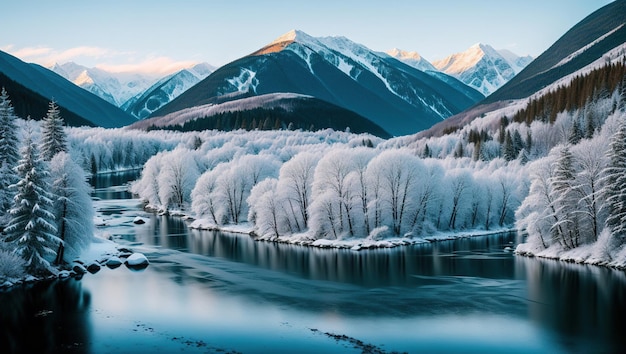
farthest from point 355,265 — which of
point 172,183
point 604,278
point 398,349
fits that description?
point 172,183

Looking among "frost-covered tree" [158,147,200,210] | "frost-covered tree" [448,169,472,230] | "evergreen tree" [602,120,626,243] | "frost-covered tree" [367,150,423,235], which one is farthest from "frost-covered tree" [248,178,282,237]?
"evergreen tree" [602,120,626,243]

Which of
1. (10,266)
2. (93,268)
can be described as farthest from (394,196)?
(10,266)

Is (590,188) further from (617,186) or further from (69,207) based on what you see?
(69,207)

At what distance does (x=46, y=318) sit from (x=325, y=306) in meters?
22.3

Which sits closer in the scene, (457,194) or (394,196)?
(394,196)

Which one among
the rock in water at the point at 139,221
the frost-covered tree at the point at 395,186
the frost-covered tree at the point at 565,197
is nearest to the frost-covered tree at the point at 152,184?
the rock in water at the point at 139,221

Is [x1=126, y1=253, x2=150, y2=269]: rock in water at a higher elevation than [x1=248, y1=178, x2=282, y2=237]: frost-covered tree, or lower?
lower

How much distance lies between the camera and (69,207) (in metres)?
61.2

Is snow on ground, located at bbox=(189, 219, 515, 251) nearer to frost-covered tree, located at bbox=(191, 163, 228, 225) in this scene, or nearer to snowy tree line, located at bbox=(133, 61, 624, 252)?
snowy tree line, located at bbox=(133, 61, 624, 252)

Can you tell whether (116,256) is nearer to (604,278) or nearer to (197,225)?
(197,225)

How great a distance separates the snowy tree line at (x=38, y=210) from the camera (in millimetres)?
55125

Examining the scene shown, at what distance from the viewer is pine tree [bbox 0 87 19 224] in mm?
59388

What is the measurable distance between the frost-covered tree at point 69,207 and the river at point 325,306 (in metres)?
4.43

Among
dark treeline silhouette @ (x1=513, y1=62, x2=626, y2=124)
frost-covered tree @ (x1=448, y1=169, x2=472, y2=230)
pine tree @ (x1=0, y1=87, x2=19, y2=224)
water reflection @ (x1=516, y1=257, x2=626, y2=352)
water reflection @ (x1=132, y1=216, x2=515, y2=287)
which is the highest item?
dark treeline silhouette @ (x1=513, y1=62, x2=626, y2=124)
